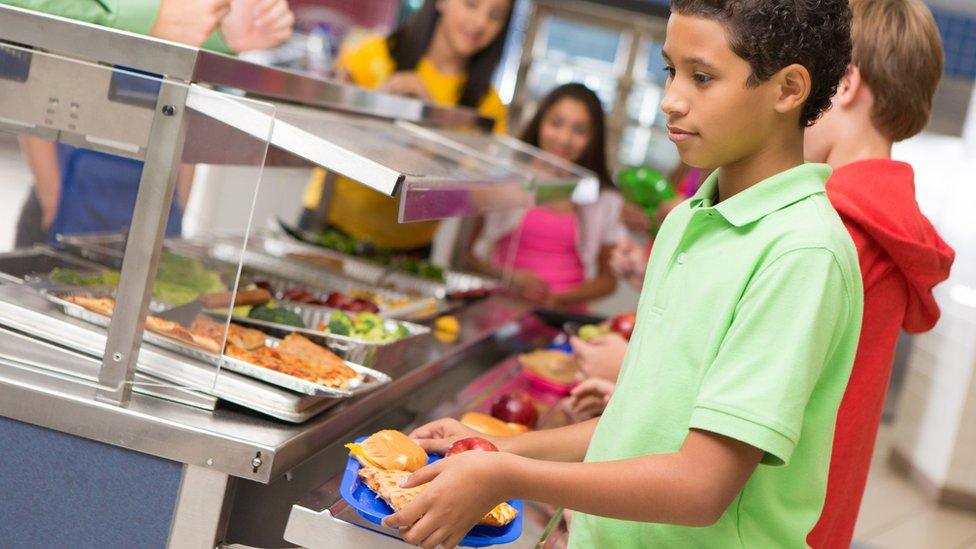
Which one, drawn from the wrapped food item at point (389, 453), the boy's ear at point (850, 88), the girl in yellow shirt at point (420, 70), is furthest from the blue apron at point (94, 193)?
the boy's ear at point (850, 88)

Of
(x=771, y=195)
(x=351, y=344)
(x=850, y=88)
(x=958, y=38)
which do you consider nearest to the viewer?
(x=771, y=195)

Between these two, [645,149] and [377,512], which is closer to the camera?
[377,512]

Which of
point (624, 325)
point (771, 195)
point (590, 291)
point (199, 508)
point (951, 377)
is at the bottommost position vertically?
point (951, 377)

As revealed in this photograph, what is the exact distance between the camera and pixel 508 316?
3.72 m

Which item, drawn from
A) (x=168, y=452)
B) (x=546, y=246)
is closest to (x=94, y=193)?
(x=546, y=246)

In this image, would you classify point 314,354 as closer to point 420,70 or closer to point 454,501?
point 454,501

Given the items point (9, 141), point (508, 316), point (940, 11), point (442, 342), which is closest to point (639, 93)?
point (940, 11)

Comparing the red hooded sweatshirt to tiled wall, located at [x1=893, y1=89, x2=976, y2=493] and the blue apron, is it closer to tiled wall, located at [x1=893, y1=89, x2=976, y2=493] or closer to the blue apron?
the blue apron

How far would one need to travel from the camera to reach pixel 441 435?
71.5 inches

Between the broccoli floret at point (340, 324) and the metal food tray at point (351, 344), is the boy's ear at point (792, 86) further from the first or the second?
the broccoli floret at point (340, 324)

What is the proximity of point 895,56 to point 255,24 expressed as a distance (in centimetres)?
136

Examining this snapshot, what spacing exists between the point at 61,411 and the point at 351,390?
52cm

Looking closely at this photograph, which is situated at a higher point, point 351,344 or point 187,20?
point 187,20

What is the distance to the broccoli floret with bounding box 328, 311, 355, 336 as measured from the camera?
240 cm
